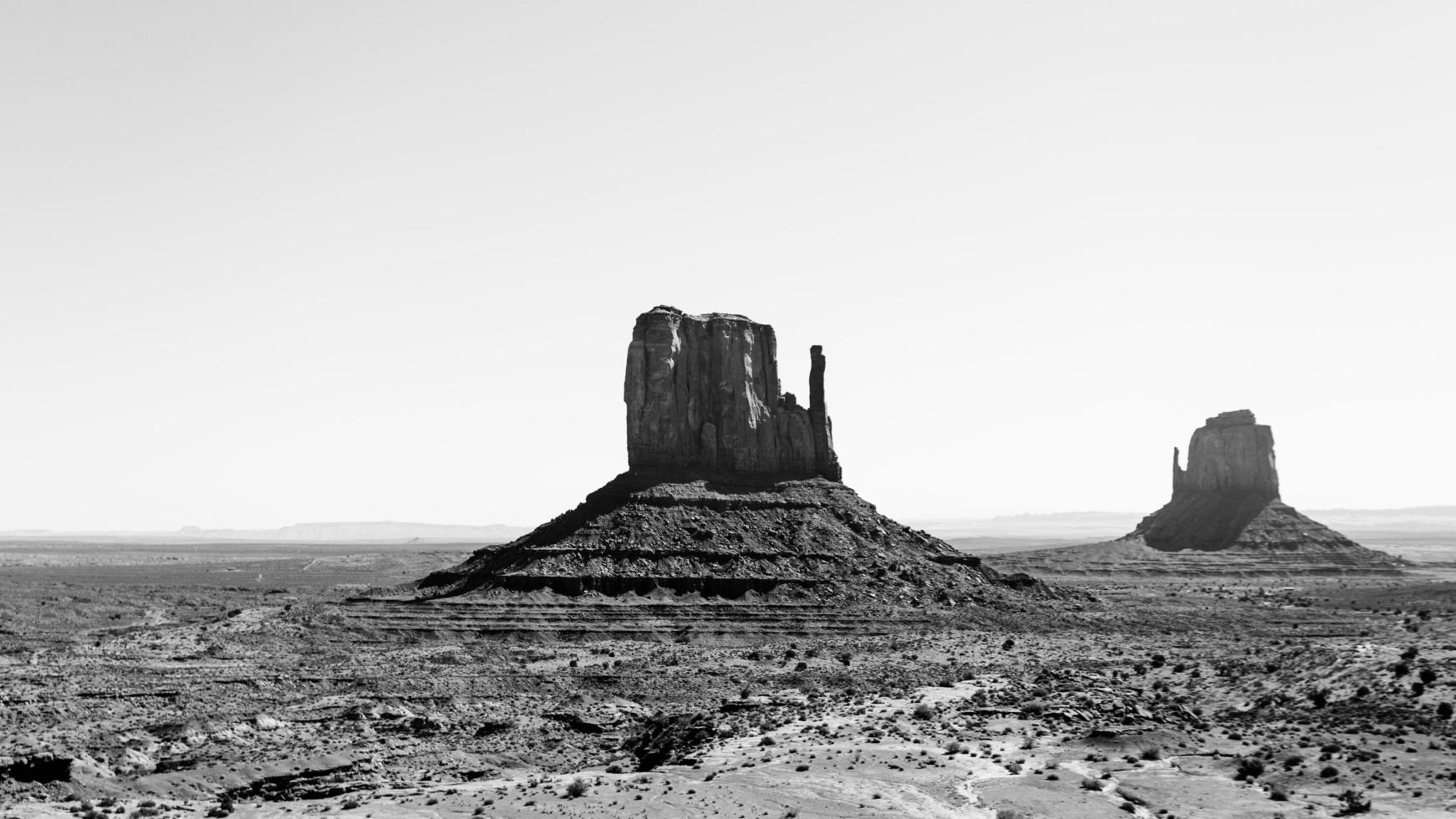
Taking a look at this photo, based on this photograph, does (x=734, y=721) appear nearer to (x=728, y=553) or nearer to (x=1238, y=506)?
(x=728, y=553)

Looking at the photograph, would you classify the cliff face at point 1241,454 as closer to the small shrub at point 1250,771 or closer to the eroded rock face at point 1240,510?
the eroded rock face at point 1240,510

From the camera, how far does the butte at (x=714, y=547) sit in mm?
97500

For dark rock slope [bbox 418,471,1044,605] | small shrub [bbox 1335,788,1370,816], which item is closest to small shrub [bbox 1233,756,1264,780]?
small shrub [bbox 1335,788,1370,816]

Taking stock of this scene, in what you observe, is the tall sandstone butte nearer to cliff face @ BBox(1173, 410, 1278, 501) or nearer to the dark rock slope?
cliff face @ BBox(1173, 410, 1278, 501)

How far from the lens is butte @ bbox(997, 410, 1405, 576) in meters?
172

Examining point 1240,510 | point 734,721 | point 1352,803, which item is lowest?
point 1352,803

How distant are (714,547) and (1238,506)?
11179 centimetres

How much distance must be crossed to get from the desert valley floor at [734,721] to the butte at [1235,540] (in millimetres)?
71389

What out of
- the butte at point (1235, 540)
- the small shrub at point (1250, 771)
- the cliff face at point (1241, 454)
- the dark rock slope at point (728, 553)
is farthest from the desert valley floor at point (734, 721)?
the cliff face at point (1241, 454)

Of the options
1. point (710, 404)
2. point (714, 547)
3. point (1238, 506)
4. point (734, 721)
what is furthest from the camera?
point (1238, 506)

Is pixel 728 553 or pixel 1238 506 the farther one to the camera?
pixel 1238 506

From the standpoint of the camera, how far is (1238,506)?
194m

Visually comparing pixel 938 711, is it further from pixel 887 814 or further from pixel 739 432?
pixel 739 432

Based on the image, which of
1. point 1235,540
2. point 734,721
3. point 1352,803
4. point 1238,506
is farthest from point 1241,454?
point 1352,803
